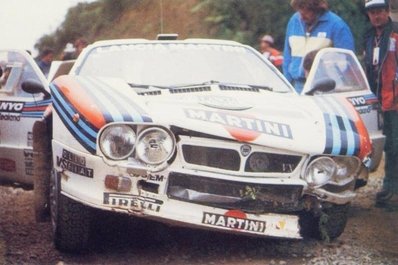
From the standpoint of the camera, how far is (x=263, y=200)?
432 centimetres

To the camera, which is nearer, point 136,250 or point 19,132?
point 136,250

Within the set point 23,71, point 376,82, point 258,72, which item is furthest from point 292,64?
point 23,71

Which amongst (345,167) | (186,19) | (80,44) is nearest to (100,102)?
(345,167)

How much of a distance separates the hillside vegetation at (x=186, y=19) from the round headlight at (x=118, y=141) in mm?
1314

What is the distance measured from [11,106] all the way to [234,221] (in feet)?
7.27

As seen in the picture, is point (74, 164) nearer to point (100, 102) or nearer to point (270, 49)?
point (100, 102)

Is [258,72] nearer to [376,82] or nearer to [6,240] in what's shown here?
[376,82]

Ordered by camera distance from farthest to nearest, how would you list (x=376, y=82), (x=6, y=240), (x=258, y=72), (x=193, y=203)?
(x=376, y=82) → (x=258, y=72) → (x=6, y=240) → (x=193, y=203)

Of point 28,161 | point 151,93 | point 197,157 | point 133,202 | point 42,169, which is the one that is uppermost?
point 151,93

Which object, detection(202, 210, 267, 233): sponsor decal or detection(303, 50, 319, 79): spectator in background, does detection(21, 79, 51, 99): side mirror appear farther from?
detection(303, 50, 319, 79): spectator in background

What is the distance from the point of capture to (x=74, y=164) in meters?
4.37

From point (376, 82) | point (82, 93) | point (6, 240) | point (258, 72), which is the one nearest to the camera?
point (82, 93)

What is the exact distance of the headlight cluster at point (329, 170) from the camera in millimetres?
4445

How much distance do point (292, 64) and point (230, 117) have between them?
235 centimetres
